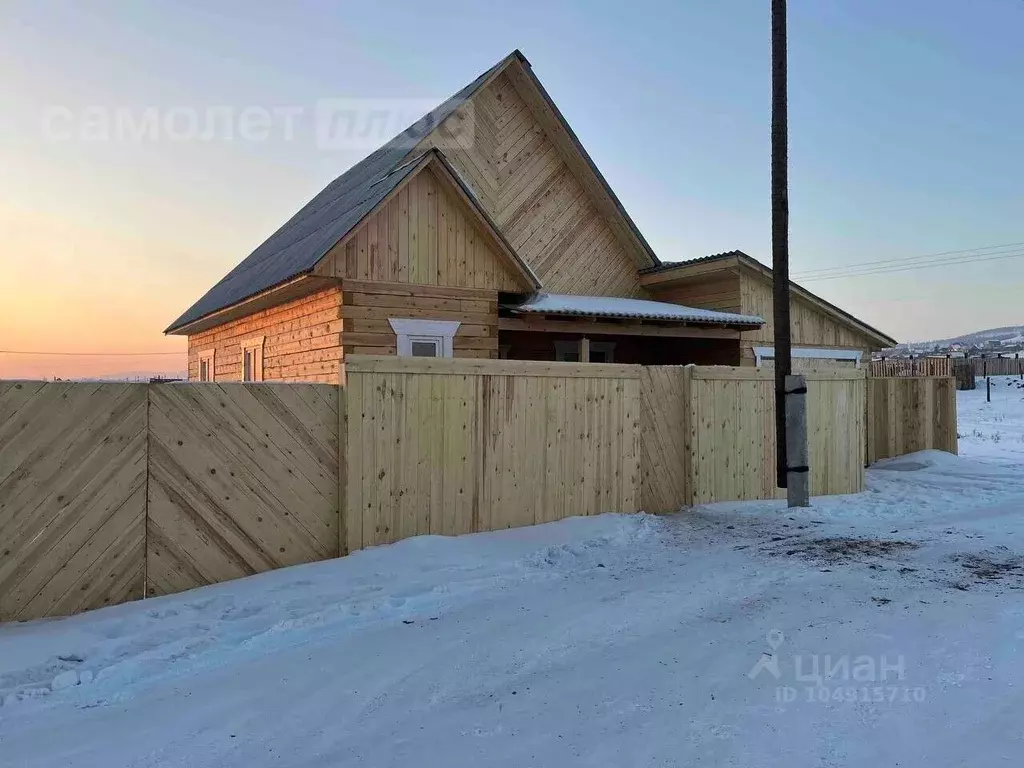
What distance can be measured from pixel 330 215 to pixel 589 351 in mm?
6656

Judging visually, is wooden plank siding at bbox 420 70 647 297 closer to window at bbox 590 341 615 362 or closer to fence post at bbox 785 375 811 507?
window at bbox 590 341 615 362

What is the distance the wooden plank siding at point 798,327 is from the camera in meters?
17.5

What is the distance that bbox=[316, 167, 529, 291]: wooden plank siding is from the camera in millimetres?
11562

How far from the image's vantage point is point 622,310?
14883 millimetres

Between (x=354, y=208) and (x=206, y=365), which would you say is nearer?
(x=354, y=208)

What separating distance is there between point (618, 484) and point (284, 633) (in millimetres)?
5183

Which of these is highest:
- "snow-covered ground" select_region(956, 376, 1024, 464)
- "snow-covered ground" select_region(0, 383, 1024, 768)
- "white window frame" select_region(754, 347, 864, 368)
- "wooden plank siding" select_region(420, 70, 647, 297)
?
"wooden plank siding" select_region(420, 70, 647, 297)

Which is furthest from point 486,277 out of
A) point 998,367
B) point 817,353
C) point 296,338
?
point 998,367

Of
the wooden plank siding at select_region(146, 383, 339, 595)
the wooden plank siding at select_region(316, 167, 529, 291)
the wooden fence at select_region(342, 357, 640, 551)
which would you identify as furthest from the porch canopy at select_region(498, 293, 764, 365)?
the wooden plank siding at select_region(146, 383, 339, 595)

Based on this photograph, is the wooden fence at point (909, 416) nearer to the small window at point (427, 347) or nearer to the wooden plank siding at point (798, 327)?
the wooden plank siding at point (798, 327)

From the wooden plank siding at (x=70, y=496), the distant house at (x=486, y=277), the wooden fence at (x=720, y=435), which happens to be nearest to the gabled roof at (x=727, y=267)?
the distant house at (x=486, y=277)

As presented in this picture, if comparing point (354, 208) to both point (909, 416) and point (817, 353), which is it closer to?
point (817, 353)

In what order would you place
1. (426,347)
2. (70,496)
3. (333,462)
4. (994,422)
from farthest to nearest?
1. (994,422)
2. (426,347)
3. (333,462)
4. (70,496)

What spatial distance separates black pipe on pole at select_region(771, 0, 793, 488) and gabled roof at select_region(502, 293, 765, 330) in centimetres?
419
